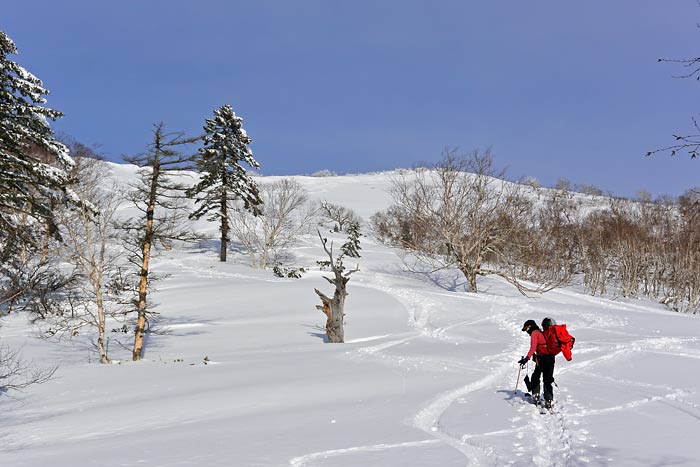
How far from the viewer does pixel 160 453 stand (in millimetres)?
6125

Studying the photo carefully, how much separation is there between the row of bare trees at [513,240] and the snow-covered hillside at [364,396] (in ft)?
22.7

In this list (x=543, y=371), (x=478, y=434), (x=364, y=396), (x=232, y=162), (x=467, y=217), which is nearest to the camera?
(x=478, y=434)

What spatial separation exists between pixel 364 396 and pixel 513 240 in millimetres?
24446

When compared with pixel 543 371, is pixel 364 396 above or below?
below

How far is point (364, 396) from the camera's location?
910 cm

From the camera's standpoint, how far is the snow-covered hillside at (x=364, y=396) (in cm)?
609

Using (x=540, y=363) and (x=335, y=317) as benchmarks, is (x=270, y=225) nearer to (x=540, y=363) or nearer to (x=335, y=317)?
(x=335, y=317)

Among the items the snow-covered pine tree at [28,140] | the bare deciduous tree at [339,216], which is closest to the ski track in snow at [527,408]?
the snow-covered pine tree at [28,140]

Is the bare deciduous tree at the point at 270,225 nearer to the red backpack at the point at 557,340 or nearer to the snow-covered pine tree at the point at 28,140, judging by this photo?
the snow-covered pine tree at the point at 28,140

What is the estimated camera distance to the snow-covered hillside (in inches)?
240

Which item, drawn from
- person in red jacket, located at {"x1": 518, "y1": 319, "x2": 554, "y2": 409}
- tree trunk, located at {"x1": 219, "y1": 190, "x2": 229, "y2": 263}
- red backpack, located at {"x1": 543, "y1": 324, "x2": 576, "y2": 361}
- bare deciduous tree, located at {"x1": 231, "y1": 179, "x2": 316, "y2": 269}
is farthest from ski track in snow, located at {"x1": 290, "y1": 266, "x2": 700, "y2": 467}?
tree trunk, located at {"x1": 219, "y1": 190, "x2": 229, "y2": 263}

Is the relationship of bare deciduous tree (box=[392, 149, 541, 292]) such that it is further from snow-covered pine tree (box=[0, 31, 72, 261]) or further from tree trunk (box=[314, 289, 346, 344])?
snow-covered pine tree (box=[0, 31, 72, 261])

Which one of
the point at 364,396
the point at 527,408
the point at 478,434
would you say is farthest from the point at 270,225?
the point at 478,434

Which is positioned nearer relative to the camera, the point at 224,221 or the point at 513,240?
the point at 513,240
